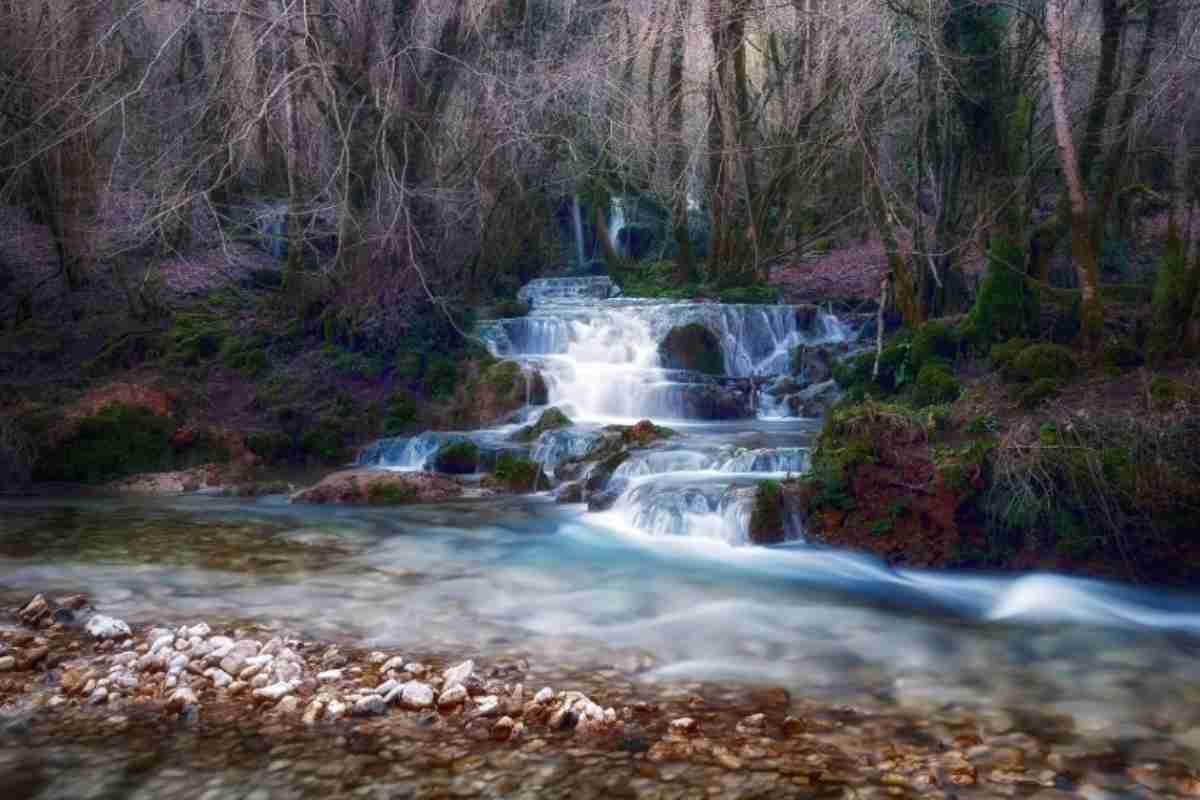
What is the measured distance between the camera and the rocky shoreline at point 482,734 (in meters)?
4.05

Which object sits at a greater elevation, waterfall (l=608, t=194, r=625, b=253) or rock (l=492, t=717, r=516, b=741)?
waterfall (l=608, t=194, r=625, b=253)

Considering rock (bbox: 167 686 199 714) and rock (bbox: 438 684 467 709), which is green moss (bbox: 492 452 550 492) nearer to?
rock (bbox: 438 684 467 709)

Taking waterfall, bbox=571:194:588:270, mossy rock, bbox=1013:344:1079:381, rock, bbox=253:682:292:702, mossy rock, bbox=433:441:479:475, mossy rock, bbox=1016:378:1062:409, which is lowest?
rock, bbox=253:682:292:702

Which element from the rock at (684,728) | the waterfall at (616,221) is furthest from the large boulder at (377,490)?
the waterfall at (616,221)

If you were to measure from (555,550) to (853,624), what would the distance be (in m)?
3.12

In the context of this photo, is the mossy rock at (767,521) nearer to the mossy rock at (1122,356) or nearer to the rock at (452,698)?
the mossy rock at (1122,356)

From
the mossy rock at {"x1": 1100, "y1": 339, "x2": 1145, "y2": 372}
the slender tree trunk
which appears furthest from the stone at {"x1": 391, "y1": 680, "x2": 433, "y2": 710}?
the slender tree trunk

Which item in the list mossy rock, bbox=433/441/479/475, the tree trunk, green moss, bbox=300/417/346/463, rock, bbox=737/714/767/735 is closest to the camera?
rock, bbox=737/714/767/735

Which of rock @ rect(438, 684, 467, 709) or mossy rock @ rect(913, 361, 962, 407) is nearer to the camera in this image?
rock @ rect(438, 684, 467, 709)

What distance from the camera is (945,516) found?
26.6ft

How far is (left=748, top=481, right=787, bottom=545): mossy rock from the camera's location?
28.7 feet

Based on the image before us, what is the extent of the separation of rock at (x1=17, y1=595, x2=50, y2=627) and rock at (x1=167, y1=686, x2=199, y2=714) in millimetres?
1787

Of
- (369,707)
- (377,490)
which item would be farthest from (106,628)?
(377,490)

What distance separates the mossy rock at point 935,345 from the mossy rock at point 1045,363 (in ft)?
5.12
